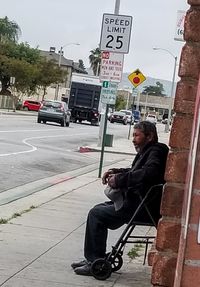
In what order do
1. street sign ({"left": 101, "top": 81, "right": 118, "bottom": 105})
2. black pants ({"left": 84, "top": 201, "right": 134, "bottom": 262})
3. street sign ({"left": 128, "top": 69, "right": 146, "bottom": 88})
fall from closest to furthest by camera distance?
black pants ({"left": 84, "top": 201, "right": 134, "bottom": 262}) < street sign ({"left": 101, "top": 81, "right": 118, "bottom": 105}) < street sign ({"left": 128, "top": 69, "right": 146, "bottom": 88})

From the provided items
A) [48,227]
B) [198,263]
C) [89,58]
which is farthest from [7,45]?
[198,263]

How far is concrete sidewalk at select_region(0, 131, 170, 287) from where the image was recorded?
5613 mm

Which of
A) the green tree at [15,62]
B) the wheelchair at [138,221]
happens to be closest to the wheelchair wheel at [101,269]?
the wheelchair at [138,221]

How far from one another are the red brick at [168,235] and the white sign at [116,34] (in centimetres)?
1021

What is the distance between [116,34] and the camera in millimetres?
13516

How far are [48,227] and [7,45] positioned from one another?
78.9 metres

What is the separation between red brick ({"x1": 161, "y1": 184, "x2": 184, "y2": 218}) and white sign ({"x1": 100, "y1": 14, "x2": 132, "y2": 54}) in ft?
33.6

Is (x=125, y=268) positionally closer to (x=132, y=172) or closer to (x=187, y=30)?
(x=132, y=172)

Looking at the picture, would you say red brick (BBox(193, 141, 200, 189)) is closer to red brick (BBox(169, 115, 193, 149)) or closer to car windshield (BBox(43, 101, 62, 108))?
red brick (BBox(169, 115, 193, 149))

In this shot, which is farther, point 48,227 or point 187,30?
point 48,227

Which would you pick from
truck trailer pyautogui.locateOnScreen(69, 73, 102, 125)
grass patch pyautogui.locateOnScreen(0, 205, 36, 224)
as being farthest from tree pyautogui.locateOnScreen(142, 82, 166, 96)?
grass patch pyautogui.locateOnScreen(0, 205, 36, 224)

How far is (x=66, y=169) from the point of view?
54.6ft

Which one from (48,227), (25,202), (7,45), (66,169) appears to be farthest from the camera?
(7,45)

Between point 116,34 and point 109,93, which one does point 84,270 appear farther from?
point 109,93
